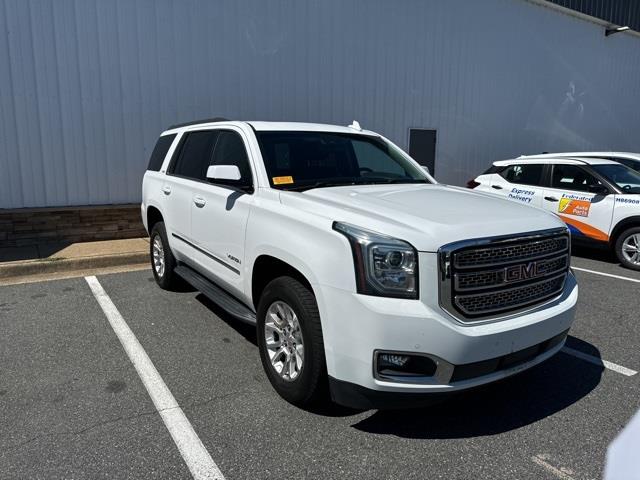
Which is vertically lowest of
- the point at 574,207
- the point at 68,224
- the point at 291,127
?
the point at 68,224

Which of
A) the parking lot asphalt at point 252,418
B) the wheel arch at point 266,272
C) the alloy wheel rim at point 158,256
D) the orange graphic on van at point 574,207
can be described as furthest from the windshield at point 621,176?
the alloy wheel rim at point 158,256

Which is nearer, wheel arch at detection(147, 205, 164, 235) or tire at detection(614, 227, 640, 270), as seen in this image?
wheel arch at detection(147, 205, 164, 235)

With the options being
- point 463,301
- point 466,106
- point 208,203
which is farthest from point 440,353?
point 466,106

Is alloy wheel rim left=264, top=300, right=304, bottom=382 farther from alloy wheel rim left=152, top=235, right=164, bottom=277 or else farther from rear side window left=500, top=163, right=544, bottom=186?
rear side window left=500, top=163, right=544, bottom=186

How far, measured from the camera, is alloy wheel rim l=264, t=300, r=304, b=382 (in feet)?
10.0

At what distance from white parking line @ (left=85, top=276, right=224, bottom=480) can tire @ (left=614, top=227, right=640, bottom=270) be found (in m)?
6.84

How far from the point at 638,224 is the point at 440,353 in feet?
20.2

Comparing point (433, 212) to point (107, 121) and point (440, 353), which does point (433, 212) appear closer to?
point (440, 353)

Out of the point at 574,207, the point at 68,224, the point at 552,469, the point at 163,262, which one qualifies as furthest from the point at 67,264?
the point at 574,207

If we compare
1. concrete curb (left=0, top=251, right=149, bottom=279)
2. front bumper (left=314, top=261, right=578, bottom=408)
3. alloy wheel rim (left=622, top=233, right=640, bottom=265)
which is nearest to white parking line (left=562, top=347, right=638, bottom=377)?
front bumper (left=314, top=261, right=578, bottom=408)

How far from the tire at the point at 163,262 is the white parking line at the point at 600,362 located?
13.2 ft

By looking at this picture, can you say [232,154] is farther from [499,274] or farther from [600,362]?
[600,362]

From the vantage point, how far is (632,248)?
7156 millimetres

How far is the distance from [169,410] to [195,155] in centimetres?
266
